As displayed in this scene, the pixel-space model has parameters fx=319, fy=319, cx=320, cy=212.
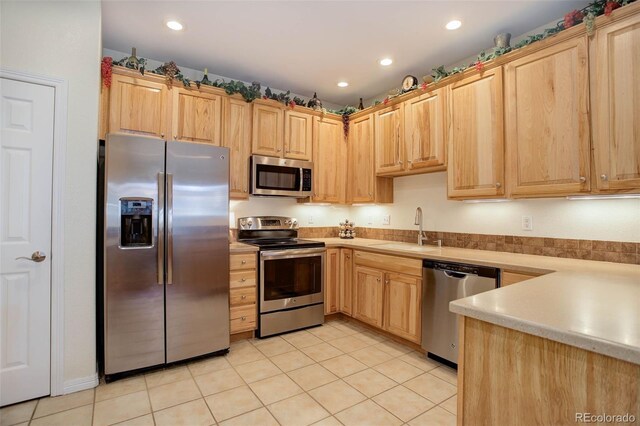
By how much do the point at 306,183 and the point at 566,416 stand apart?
10.2 feet

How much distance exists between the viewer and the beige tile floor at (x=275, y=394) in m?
1.93

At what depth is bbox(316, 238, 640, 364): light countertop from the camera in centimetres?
87

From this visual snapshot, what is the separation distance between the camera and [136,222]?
2443 millimetres

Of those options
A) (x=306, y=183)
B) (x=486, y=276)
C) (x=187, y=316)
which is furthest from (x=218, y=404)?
(x=306, y=183)

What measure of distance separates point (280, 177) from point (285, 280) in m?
1.14

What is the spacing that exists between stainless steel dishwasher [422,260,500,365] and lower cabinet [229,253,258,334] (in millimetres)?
1590

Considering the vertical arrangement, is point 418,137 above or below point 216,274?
above

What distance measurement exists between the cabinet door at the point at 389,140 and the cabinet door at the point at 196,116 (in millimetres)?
1745

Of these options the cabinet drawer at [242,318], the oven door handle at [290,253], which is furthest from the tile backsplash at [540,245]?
the cabinet drawer at [242,318]

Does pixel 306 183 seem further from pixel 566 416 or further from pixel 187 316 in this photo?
pixel 566 416

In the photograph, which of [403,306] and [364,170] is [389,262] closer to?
[403,306]

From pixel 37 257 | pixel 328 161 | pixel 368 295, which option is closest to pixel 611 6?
pixel 328 161

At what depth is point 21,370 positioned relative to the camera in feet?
6.81
